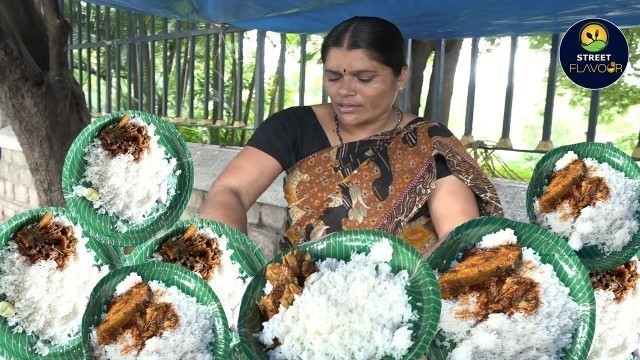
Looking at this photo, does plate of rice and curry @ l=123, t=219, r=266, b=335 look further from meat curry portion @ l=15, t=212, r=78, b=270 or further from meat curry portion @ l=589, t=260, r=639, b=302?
meat curry portion @ l=589, t=260, r=639, b=302

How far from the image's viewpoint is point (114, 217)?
1107mm

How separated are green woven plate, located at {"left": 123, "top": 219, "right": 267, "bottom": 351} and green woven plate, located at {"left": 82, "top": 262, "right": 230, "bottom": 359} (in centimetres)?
11

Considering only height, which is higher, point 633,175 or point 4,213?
point 633,175

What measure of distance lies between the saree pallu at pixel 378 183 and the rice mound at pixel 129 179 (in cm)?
51

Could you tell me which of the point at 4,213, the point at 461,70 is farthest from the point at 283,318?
the point at 4,213

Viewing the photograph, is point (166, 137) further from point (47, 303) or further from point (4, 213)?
point (4, 213)

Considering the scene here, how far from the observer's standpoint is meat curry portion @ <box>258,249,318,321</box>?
81 cm

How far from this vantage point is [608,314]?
3.57ft

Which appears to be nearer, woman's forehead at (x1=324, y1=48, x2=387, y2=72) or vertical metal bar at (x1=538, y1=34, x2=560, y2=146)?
woman's forehead at (x1=324, y1=48, x2=387, y2=72)

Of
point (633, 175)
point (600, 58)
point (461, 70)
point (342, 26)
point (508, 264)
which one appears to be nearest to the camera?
point (508, 264)

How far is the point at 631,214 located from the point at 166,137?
34.6 inches

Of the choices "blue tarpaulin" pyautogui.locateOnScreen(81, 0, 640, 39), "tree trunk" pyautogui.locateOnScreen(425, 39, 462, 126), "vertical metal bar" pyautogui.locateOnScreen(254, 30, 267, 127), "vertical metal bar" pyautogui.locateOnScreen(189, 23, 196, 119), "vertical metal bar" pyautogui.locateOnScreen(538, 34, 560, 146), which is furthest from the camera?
"vertical metal bar" pyautogui.locateOnScreen(189, 23, 196, 119)

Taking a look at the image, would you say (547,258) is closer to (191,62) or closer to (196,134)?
(191,62)

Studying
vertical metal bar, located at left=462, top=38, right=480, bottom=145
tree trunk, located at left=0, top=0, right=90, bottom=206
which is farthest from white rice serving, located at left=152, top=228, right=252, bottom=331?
tree trunk, located at left=0, top=0, right=90, bottom=206
